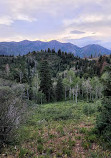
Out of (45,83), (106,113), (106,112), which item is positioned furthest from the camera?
(45,83)

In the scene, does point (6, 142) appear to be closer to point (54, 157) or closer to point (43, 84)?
point (54, 157)

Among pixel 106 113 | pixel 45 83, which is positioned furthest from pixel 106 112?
pixel 45 83

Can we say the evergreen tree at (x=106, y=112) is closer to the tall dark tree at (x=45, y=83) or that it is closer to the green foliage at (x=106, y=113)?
the green foliage at (x=106, y=113)

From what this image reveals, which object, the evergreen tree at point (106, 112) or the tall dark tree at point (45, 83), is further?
the tall dark tree at point (45, 83)

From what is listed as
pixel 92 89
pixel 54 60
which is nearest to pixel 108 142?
pixel 92 89

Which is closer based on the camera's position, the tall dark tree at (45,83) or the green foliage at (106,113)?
the green foliage at (106,113)

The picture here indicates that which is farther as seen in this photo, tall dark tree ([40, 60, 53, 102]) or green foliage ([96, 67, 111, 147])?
tall dark tree ([40, 60, 53, 102])

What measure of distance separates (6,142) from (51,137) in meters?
2.66

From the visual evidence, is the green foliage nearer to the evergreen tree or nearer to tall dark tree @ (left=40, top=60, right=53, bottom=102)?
the evergreen tree

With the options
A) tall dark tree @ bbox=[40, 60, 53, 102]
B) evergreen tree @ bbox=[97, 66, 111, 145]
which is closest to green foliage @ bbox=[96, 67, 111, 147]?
evergreen tree @ bbox=[97, 66, 111, 145]

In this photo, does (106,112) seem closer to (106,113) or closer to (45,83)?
(106,113)

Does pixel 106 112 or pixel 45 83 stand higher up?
pixel 106 112

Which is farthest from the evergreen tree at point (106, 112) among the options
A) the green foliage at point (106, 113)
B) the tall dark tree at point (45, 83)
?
the tall dark tree at point (45, 83)

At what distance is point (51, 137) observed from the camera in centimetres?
754
